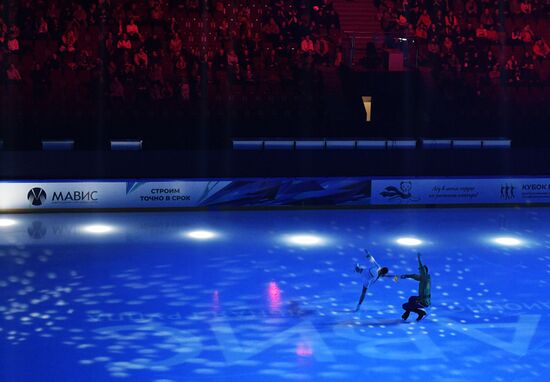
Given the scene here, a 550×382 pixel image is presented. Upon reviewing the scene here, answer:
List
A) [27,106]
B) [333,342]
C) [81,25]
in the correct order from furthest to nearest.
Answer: [81,25], [27,106], [333,342]

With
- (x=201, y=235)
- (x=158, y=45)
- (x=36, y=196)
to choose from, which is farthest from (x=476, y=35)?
(x=36, y=196)

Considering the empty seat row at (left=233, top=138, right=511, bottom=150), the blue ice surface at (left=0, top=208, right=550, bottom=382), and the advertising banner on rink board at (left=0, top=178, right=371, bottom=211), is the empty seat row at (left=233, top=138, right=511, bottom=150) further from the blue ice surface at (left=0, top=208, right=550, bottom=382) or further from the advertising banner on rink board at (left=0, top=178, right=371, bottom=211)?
the blue ice surface at (left=0, top=208, right=550, bottom=382)

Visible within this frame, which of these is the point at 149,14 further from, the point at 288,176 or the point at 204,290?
the point at 204,290

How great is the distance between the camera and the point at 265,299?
13500 mm

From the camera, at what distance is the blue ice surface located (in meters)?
10.7

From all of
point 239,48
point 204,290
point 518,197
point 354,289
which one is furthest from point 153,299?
point 239,48

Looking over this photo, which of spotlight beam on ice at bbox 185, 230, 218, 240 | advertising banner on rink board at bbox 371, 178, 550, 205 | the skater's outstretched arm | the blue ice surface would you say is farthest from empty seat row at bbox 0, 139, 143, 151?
the skater's outstretched arm

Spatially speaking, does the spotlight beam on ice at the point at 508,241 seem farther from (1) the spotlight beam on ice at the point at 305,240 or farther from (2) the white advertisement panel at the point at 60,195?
(2) the white advertisement panel at the point at 60,195

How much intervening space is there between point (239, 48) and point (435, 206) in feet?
23.9

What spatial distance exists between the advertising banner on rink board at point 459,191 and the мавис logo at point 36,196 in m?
7.18

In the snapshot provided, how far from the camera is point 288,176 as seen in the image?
68.6 feet

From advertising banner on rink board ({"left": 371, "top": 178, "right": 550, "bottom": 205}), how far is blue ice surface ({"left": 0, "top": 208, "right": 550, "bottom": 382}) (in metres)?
0.78

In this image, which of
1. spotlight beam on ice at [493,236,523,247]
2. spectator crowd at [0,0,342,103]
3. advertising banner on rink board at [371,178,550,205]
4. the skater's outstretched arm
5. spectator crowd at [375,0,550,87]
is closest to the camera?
the skater's outstretched arm

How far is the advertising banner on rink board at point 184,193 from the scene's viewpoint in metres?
19.3
